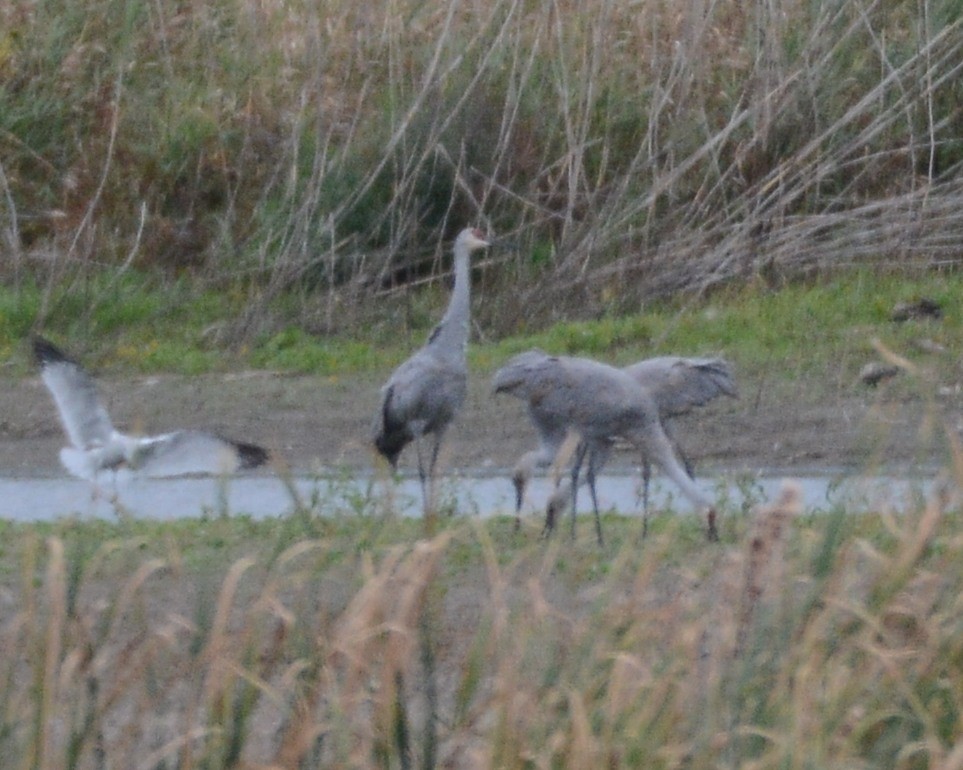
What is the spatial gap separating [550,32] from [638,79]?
0.76 metres

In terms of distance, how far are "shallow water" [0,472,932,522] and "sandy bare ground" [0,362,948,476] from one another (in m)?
0.23

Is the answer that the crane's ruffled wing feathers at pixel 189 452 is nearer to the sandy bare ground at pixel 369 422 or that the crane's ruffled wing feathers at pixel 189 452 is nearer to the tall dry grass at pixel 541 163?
the sandy bare ground at pixel 369 422

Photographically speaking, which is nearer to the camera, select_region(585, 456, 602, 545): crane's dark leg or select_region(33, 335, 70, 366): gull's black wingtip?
select_region(585, 456, 602, 545): crane's dark leg

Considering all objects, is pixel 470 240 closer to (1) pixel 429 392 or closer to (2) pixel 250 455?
(1) pixel 429 392

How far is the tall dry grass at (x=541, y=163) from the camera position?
1095cm

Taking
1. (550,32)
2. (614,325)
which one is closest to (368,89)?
(550,32)

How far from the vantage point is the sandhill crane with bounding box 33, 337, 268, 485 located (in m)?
6.07

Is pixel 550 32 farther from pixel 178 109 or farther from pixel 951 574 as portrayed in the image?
pixel 951 574

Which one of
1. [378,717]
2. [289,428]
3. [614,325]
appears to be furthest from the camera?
[614,325]

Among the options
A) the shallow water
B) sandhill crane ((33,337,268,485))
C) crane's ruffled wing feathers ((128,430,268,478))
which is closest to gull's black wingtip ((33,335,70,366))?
sandhill crane ((33,337,268,485))

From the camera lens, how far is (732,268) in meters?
10.9

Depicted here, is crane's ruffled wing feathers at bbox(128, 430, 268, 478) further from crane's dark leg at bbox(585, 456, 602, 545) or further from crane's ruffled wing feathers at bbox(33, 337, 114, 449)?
crane's dark leg at bbox(585, 456, 602, 545)

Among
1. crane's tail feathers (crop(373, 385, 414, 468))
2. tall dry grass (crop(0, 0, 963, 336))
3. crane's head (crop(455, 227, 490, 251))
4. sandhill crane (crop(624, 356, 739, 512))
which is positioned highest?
tall dry grass (crop(0, 0, 963, 336))

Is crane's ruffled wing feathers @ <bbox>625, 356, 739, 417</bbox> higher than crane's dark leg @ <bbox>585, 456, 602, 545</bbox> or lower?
higher
